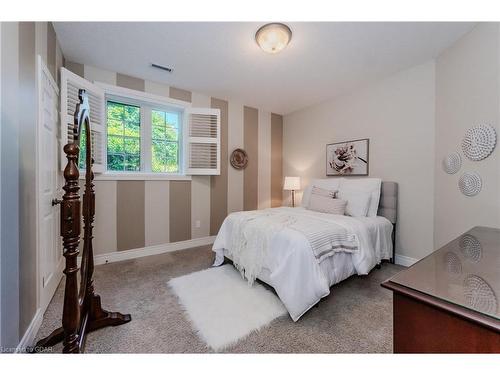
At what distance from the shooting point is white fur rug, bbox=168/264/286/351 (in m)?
1.45

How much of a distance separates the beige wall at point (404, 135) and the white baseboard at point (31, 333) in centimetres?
363

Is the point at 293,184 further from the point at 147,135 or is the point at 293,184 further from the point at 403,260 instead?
the point at 147,135

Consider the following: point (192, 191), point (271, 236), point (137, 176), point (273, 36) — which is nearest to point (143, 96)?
point (137, 176)

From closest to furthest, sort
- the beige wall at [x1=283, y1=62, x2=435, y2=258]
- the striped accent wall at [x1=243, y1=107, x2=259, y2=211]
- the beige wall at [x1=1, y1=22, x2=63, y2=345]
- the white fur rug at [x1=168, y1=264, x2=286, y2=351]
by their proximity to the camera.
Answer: the beige wall at [x1=1, y1=22, x2=63, y2=345] < the white fur rug at [x1=168, y1=264, x2=286, y2=351] < the beige wall at [x1=283, y1=62, x2=435, y2=258] < the striped accent wall at [x1=243, y1=107, x2=259, y2=211]

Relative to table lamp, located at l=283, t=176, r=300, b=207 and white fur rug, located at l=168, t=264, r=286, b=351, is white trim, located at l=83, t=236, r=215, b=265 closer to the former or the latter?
white fur rug, located at l=168, t=264, r=286, b=351

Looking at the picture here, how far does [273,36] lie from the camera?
6.10ft

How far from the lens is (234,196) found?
3.87 m

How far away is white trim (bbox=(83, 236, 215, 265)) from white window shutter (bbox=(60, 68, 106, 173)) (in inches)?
44.3

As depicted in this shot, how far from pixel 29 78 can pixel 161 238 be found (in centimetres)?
232

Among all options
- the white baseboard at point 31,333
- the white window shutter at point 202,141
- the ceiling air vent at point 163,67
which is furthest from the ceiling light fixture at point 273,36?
the white baseboard at point 31,333

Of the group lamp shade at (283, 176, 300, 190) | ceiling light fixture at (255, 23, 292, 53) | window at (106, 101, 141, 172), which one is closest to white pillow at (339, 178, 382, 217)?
lamp shade at (283, 176, 300, 190)
